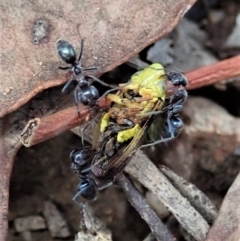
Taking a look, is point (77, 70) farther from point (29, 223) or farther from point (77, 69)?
point (29, 223)

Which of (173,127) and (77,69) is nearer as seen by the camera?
(77,69)

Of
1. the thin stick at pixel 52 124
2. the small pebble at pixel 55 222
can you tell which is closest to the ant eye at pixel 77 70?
the thin stick at pixel 52 124

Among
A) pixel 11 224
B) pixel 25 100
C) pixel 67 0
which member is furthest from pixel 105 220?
pixel 67 0

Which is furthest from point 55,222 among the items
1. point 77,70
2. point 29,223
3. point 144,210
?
point 77,70

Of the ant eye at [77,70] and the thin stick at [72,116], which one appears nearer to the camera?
the thin stick at [72,116]

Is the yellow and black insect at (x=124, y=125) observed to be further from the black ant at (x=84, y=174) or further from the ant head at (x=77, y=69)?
the ant head at (x=77, y=69)

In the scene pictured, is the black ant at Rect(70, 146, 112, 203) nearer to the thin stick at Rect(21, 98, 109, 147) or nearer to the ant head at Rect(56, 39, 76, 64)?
the thin stick at Rect(21, 98, 109, 147)

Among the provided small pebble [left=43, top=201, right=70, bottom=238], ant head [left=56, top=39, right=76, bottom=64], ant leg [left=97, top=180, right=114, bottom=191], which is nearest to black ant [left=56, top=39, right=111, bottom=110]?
ant head [left=56, top=39, right=76, bottom=64]
